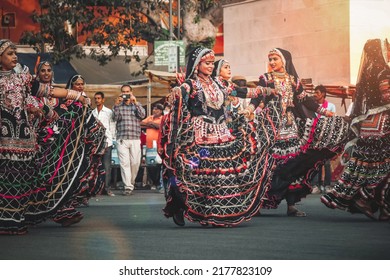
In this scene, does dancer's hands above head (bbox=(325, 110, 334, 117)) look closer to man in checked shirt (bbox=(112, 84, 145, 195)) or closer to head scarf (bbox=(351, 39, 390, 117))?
head scarf (bbox=(351, 39, 390, 117))

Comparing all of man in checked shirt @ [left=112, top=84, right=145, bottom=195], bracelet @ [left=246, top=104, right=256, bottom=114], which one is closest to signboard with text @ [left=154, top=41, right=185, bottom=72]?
man in checked shirt @ [left=112, top=84, right=145, bottom=195]

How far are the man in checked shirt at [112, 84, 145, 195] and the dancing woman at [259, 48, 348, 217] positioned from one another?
7.35 meters

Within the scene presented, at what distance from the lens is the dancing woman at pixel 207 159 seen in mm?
14078

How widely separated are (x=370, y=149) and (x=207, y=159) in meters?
2.30

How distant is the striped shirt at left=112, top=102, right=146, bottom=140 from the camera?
23562 millimetres

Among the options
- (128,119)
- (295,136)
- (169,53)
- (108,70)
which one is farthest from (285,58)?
(108,70)

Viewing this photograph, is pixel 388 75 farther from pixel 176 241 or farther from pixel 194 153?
pixel 176 241

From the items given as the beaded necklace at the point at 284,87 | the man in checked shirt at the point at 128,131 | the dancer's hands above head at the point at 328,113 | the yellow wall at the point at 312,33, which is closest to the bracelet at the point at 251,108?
the beaded necklace at the point at 284,87

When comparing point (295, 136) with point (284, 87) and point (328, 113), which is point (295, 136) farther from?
point (284, 87)

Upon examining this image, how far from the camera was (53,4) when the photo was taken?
38.5 meters

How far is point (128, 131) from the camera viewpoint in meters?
23.8

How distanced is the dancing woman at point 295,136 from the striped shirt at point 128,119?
289 inches

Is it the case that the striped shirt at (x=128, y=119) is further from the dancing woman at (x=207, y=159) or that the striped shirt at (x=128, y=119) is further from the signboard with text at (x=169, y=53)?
the dancing woman at (x=207, y=159)

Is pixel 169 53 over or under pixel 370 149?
over
